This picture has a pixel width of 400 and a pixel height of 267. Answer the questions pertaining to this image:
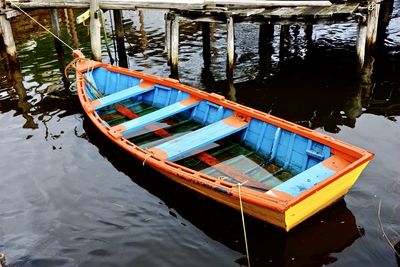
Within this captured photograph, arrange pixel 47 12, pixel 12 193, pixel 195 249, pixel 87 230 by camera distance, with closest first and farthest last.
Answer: pixel 195 249
pixel 87 230
pixel 12 193
pixel 47 12

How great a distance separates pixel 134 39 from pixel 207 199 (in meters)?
13.3

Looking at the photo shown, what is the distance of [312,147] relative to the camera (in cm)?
755

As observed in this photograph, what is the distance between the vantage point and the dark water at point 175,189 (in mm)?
6500

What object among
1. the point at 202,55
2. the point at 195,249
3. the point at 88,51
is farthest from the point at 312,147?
the point at 88,51

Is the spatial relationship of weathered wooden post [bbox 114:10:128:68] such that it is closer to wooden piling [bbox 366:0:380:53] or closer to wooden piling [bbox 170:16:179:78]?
wooden piling [bbox 170:16:179:78]

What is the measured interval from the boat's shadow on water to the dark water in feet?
0.06

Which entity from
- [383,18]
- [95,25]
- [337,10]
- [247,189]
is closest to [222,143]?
[247,189]

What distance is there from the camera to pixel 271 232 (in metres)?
6.75

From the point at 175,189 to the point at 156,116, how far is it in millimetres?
2091

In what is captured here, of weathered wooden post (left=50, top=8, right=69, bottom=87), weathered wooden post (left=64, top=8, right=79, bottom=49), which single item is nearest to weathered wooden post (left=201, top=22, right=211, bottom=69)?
weathered wooden post (left=50, top=8, right=69, bottom=87)

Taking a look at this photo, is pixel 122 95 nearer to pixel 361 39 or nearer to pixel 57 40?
pixel 57 40

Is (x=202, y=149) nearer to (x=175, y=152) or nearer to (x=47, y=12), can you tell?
(x=175, y=152)

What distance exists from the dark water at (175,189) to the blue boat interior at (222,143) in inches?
29.7

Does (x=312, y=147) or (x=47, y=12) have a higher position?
(x=47, y=12)
